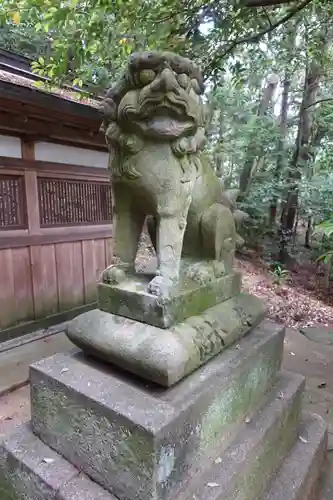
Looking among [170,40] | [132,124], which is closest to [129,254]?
[132,124]

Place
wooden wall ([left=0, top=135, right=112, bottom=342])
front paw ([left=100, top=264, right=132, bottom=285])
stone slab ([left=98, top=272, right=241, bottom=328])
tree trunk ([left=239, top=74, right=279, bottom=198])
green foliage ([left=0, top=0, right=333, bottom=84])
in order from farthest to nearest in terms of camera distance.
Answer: tree trunk ([left=239, top=74, right=279, bottom=198]), wooden wall ([left=0, top=135, right=112, bottom=342]), green foliage ([left=0, top=0, right=333, bottom=84]), front paw ([left=100, top=264, right=132, bottom=285]), stone slab ([left=98, top=272, right=241, bottom=328])

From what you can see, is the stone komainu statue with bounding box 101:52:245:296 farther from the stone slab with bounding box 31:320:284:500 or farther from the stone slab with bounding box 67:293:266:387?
the stone slab with bounding box 31:320:284:500

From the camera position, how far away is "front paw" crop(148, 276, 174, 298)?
1371mm

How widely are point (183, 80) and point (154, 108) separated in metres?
0.16

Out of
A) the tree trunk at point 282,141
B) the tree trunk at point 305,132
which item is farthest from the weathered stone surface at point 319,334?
the tree trunk at point 282,141

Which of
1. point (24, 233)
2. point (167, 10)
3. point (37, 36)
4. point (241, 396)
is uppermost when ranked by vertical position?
point (37, 36)

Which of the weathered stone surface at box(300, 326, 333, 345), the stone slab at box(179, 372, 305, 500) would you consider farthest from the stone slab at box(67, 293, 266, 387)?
the weathered stone surface at box(300, 326, 333, 345)

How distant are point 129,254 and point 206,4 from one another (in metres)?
2.62

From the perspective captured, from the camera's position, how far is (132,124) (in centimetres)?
138

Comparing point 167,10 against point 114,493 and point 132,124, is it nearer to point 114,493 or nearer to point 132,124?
point 132,124

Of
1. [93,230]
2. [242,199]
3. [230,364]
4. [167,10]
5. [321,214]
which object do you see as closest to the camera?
[230,364]

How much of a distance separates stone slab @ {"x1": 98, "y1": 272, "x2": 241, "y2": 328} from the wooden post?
2490 mm

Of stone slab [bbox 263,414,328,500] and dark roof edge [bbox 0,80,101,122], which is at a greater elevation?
dark roof edge [bbox 0,80,101,122]

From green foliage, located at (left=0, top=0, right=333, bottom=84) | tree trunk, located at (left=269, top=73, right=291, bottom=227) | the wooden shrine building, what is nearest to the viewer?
green foliage, located at (left=0, top=0, right=333, bottom=84)
